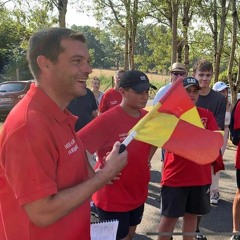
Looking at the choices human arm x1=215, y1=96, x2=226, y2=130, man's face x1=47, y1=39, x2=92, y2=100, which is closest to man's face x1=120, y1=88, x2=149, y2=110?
man's face x1=47, y1=39, x2=92, y2=100

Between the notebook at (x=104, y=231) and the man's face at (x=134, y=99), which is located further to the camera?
the man's face at (x=134, y=99)

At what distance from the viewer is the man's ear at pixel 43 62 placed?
170cm

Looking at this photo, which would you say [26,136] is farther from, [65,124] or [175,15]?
[175,15]

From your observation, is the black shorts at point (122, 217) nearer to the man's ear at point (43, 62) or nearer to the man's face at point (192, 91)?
the man's face at point (192, 91)

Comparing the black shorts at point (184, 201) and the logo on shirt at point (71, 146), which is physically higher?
the logo on shirt at point (71, 146)

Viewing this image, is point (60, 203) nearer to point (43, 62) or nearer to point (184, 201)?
point (43, 62)

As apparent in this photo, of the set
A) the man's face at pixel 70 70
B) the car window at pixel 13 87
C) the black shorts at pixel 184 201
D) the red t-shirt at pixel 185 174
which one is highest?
the man's face at pixel 70 70

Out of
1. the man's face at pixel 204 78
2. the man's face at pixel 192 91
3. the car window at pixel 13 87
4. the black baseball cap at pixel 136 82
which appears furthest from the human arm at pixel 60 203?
the car window at pixel 13 87

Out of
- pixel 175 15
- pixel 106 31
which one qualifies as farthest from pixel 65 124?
pixel 106 31

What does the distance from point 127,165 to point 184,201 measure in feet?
2.44

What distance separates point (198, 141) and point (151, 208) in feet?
10.6

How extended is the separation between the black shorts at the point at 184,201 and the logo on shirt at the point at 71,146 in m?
1.77

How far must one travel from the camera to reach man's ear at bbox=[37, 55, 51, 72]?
1704mm

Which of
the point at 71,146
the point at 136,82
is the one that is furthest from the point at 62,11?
the point at 71,146
